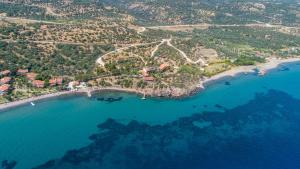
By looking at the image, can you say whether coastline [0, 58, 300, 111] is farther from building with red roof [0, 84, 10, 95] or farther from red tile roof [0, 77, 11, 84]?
red tile roof [0, 77, 11, 84]

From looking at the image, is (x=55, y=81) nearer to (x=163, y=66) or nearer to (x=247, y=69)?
(x=163, y=66)

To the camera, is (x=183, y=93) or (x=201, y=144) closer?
(x=201, y=144)

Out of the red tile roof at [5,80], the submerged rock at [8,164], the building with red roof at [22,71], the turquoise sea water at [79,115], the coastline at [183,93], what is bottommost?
the submerged rock at [8,164]

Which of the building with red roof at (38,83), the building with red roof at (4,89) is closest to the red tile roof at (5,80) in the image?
the building with red roof at (4,89)

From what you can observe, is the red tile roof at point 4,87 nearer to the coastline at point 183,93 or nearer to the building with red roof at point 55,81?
the coastline at point 183,93

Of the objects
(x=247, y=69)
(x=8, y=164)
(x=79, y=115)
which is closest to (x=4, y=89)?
(x=79, y=115)
